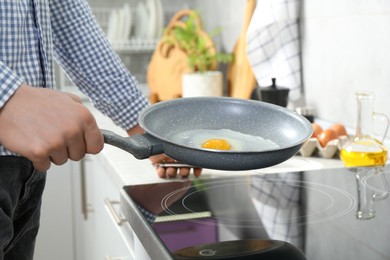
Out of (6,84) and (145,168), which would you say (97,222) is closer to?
(145,168)

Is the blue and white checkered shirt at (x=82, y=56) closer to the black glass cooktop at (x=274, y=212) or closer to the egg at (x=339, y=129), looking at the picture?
the black glass cooktop at (x=274, y=212)

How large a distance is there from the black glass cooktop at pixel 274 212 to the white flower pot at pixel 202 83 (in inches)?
34.5

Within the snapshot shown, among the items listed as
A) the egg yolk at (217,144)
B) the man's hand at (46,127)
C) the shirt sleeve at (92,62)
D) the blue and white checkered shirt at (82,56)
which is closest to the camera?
the man's hand at (46,127)

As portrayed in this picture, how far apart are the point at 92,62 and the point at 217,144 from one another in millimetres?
421

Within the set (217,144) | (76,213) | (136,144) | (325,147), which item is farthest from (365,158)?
(76,213)

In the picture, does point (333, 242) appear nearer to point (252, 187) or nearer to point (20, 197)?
point (252, 187)

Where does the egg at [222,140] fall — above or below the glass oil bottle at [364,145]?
above

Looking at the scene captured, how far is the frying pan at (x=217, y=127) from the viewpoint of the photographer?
0.80 m

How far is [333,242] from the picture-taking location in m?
0.78

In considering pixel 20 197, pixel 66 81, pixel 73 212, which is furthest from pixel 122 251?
pixel 66 81

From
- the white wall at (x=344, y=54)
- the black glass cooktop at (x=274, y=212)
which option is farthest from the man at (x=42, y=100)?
the white wall at (x=344, y=54)

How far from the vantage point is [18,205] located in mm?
1021

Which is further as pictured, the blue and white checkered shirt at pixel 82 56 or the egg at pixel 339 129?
the egg at pixel 339 129

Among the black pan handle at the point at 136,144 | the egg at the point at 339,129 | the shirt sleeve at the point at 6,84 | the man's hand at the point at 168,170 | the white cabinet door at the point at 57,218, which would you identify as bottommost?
the white cabinet door at the point at 57,218
